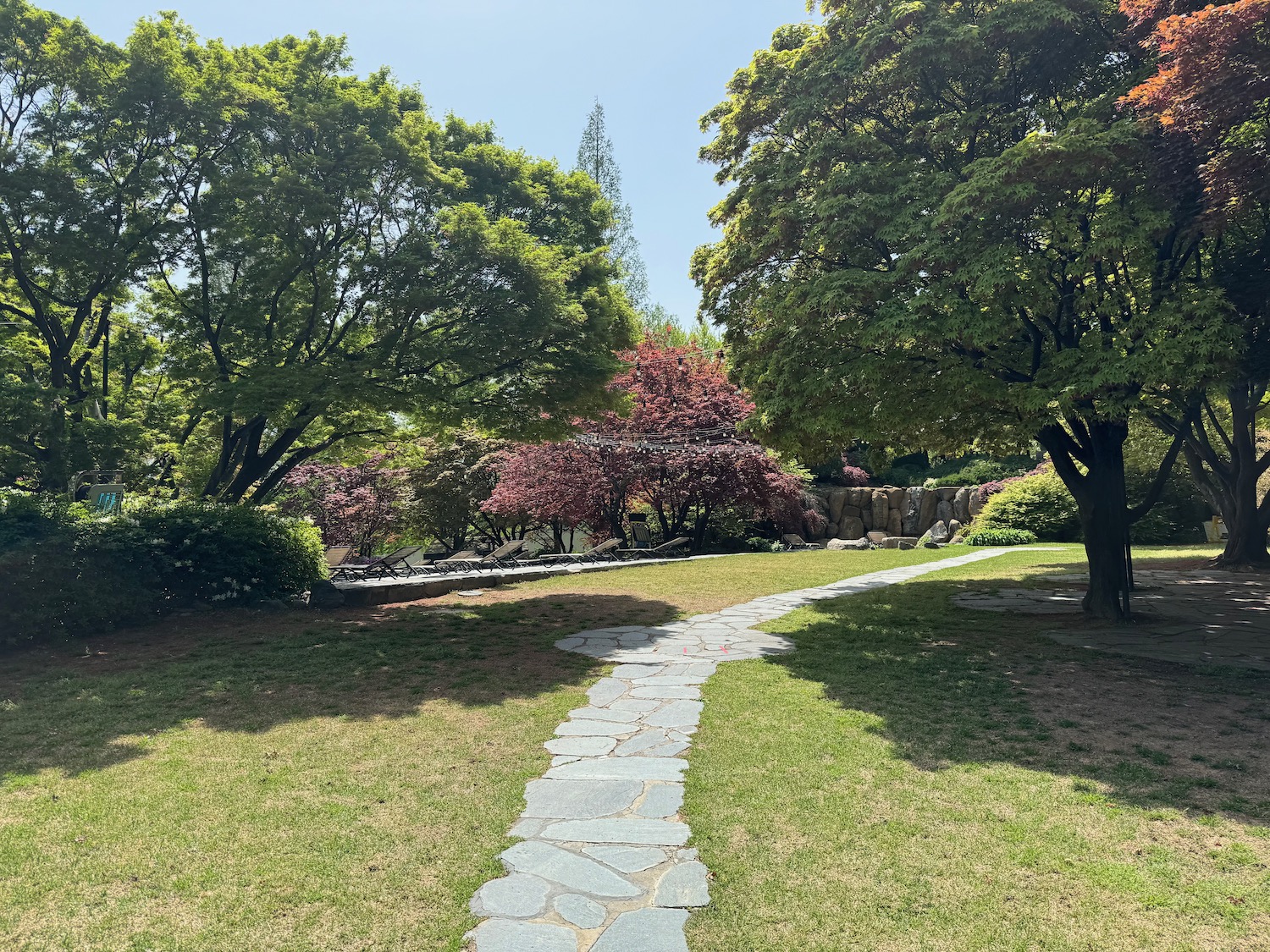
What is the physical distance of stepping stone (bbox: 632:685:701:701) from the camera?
5.83 metres

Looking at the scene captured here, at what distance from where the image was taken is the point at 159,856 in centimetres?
321

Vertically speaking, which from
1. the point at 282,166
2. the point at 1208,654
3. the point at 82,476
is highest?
the point at 282,166

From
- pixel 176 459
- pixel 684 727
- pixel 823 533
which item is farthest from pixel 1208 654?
pixel 823 533

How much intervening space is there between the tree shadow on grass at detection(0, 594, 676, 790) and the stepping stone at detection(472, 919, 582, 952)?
3026mm

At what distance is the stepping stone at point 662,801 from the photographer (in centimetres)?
367

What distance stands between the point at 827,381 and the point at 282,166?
700 centimetres

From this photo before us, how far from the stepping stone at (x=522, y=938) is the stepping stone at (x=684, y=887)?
42 cm

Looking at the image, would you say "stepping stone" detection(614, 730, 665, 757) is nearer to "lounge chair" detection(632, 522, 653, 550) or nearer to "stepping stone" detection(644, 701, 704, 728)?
"stepping stone" detection(644, 701, 704, 728)

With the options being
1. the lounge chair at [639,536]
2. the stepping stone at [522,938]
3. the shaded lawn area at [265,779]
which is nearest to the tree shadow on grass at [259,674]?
the shaded lawn area at [265,779]

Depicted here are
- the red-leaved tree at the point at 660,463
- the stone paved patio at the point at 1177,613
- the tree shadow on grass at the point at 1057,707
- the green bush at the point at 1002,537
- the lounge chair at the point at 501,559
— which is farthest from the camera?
the green bush at the point at 1002,537

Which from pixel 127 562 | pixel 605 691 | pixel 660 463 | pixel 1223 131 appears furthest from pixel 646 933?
pixel 660 463

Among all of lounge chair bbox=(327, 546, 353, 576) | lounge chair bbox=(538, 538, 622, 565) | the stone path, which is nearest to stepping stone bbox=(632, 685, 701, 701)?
the stone path

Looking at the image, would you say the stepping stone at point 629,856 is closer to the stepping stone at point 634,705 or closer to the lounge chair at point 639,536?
the stepping stone at point 634,705

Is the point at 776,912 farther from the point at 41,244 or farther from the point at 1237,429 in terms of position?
the point at 1237,429
